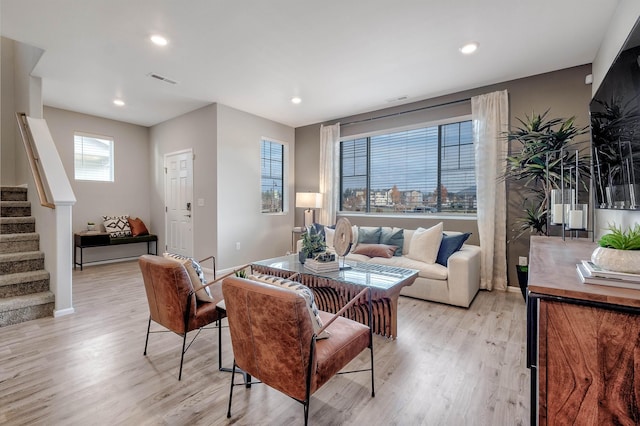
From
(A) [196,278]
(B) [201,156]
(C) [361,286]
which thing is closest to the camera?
(A) [196,278]

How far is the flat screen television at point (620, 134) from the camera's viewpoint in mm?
1503

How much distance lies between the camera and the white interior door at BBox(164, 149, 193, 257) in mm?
5262

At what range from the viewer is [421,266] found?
11.8ft

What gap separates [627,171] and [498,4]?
1644 millimetres

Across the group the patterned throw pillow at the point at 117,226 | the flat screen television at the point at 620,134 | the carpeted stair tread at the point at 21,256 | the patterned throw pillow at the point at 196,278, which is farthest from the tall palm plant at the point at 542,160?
the patterned throw pillow at the point at 117,226

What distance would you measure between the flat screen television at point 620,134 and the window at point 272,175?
4606 mm

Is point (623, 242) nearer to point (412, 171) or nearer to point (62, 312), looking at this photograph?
point (412, 171)

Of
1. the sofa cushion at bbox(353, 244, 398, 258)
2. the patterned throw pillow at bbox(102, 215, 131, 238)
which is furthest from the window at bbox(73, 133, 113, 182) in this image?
the sofa cushion at bbox(353, 244, 398, 258)

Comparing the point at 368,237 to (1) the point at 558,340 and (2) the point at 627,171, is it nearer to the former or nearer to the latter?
(2) the point at 627,171

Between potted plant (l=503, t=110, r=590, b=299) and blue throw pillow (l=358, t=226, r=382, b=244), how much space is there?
5.92 feet

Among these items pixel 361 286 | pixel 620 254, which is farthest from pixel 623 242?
pixel 361 286

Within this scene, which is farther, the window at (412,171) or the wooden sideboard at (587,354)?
the window at (412,171)

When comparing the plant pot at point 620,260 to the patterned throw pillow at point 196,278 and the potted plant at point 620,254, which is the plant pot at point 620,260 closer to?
the potted plant at point 620,254

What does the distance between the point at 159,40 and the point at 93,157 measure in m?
4.00
